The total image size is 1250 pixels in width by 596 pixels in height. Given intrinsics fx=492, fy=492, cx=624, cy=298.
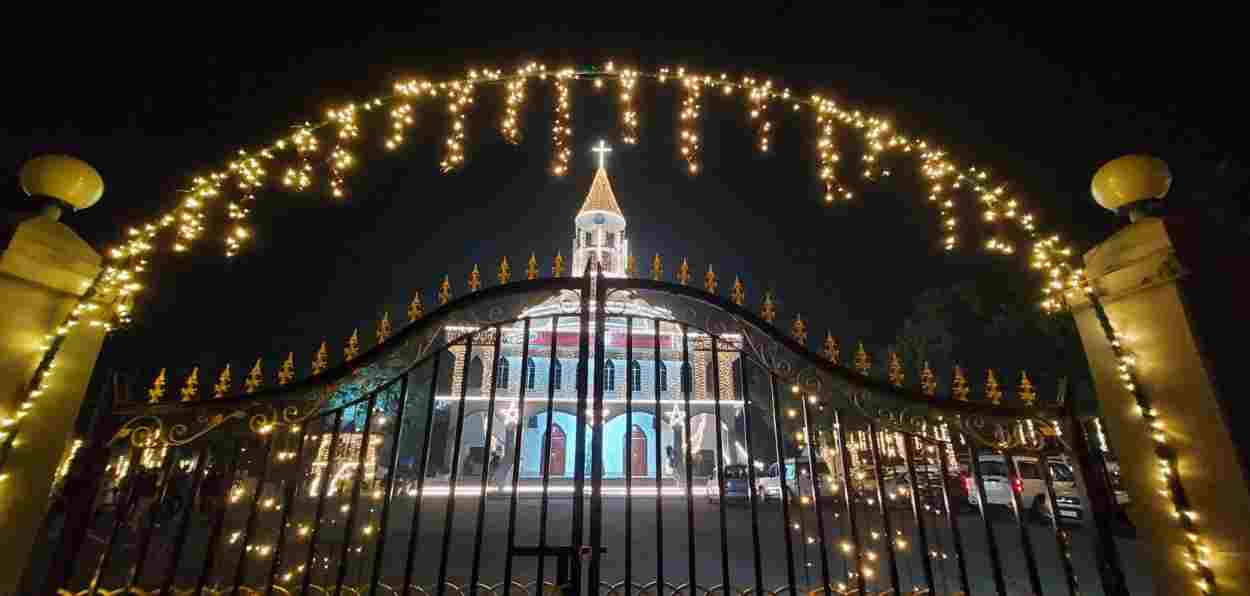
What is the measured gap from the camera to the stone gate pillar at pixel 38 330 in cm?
332

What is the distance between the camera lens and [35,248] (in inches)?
133

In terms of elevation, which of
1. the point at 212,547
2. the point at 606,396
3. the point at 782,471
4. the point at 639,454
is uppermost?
the point at 606,396

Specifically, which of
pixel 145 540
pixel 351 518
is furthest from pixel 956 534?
pixel 145 540

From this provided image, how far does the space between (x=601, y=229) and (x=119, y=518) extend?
72.4 feet

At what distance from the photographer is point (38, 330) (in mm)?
3473

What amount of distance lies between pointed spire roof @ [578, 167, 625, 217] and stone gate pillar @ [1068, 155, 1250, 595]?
20.9 metres

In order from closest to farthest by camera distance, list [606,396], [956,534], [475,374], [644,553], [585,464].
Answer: [956,534] → [585,464] → [644,553] → [606,396] → [475,374]

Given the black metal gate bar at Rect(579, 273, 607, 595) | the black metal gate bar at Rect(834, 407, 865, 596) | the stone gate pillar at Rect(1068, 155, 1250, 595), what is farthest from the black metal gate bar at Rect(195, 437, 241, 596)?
the stone gate pillar at Rect(1068, 155, 1250, 595)

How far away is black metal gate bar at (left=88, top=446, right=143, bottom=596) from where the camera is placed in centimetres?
346

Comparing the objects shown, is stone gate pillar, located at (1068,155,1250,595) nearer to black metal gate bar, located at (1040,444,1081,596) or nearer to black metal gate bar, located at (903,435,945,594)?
black metal gate bar, located at (1040,444,1081,596)

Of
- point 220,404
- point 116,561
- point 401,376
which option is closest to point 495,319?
point 401,376

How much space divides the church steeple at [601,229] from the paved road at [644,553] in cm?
1355

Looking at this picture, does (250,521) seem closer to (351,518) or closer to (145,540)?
(145,540)

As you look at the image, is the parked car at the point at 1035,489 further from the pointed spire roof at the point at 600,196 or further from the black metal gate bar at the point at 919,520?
the pointed spire roof at the point at 600,196
